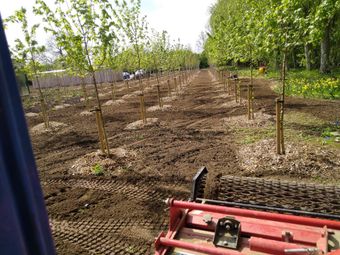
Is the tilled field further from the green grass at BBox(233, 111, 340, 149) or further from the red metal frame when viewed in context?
the red metal frame

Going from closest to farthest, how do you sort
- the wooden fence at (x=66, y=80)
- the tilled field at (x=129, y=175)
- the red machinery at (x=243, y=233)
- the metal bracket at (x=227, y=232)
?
1. the red machinery at (x=243, y=233)
2. the metal bracket at (x=227, y=232)
3. the tilled field at (x=129, y=175)
4. the wooden fence at (x=66, y=80)

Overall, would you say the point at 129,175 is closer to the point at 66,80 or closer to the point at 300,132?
the point at 300,132

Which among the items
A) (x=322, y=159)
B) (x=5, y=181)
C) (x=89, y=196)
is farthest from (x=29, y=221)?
(x=322, y=159)

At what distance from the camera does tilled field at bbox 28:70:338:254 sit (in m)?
3.94

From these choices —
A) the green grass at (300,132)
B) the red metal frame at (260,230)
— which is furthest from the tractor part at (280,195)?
the green grass at (300,132)

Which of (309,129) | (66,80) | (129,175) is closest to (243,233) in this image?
(129,175)

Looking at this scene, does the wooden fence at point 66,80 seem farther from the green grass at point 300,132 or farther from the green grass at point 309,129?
the green grass at point 300,132

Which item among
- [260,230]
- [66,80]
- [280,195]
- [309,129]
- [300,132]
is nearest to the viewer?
[260,230]

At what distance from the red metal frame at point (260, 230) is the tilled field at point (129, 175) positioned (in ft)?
3.95

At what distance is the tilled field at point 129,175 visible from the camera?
3939 millimetres

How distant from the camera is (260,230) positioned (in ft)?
7.89

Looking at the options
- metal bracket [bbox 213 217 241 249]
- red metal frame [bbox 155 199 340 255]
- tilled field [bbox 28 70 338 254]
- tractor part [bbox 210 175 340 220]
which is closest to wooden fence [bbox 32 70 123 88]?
tilled field [bbox 28 70 338 254]

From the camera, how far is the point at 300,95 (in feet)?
44.0

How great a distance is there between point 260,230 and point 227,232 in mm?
289
